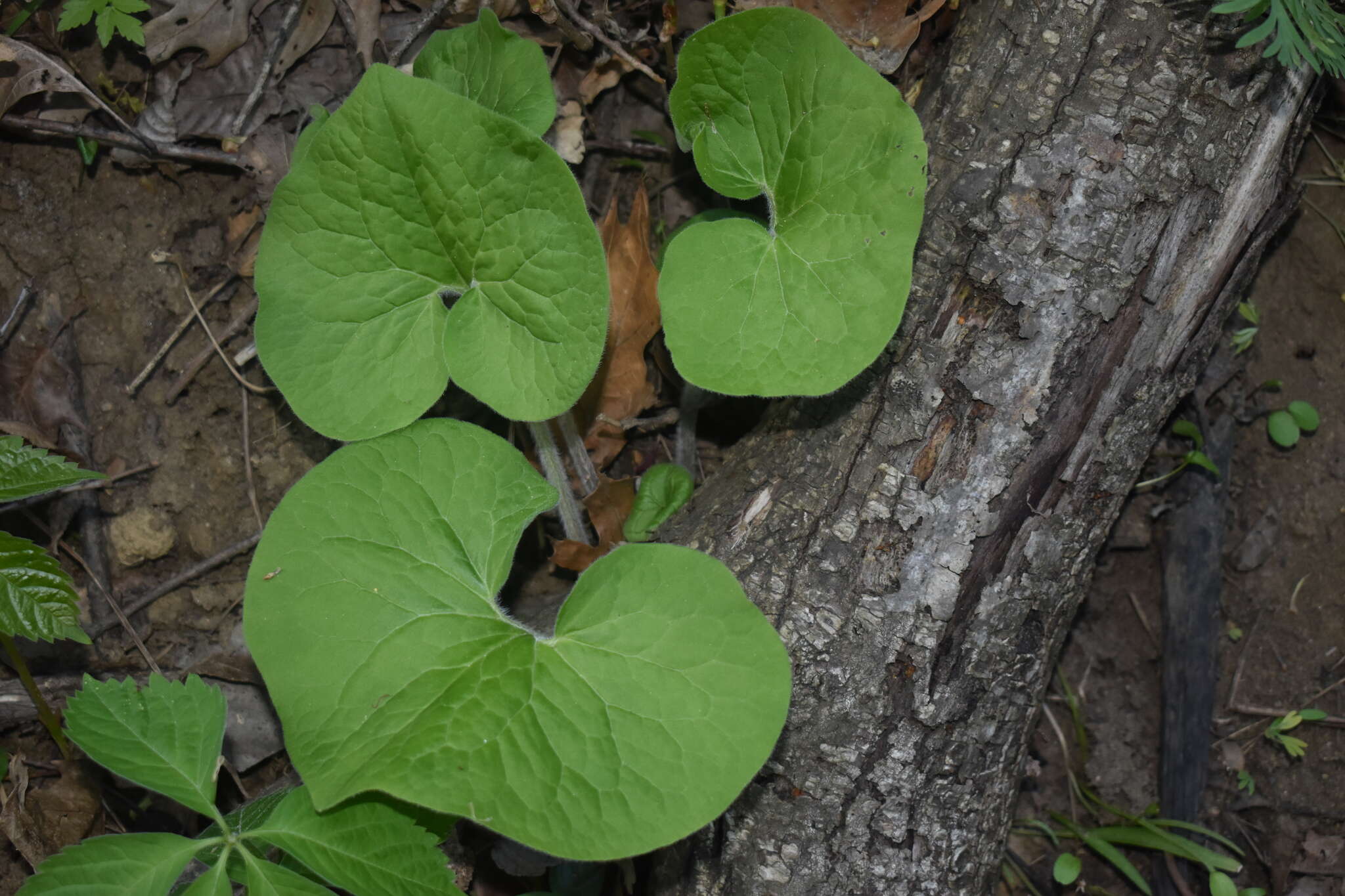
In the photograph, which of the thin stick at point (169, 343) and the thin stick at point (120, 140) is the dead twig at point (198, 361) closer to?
the thin stick at point (169, 343)

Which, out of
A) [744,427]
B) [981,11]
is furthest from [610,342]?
[981,11]

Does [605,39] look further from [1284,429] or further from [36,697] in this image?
[1284,429]

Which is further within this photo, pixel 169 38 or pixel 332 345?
pixel 169 38

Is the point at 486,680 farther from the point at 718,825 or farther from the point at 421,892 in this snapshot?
the point at 718,825

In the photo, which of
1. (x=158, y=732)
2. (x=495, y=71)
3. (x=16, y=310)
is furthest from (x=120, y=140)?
(x=158, y=732)

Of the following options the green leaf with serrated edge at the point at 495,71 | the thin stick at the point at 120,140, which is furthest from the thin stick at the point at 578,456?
the thin stick at the point at 120,140

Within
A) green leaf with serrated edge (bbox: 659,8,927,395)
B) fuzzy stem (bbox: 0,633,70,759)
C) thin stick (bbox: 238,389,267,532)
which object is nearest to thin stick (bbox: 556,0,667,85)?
green leaf with serrated edge (bbox: 659,8,927,395)

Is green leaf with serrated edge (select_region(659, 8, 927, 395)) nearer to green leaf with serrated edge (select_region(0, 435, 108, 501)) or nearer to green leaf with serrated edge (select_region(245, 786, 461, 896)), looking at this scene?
green leaf with serrated edge (select_region(245, 786, 461, 896))

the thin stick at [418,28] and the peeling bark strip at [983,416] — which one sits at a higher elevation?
the thin stick at [418,28]
